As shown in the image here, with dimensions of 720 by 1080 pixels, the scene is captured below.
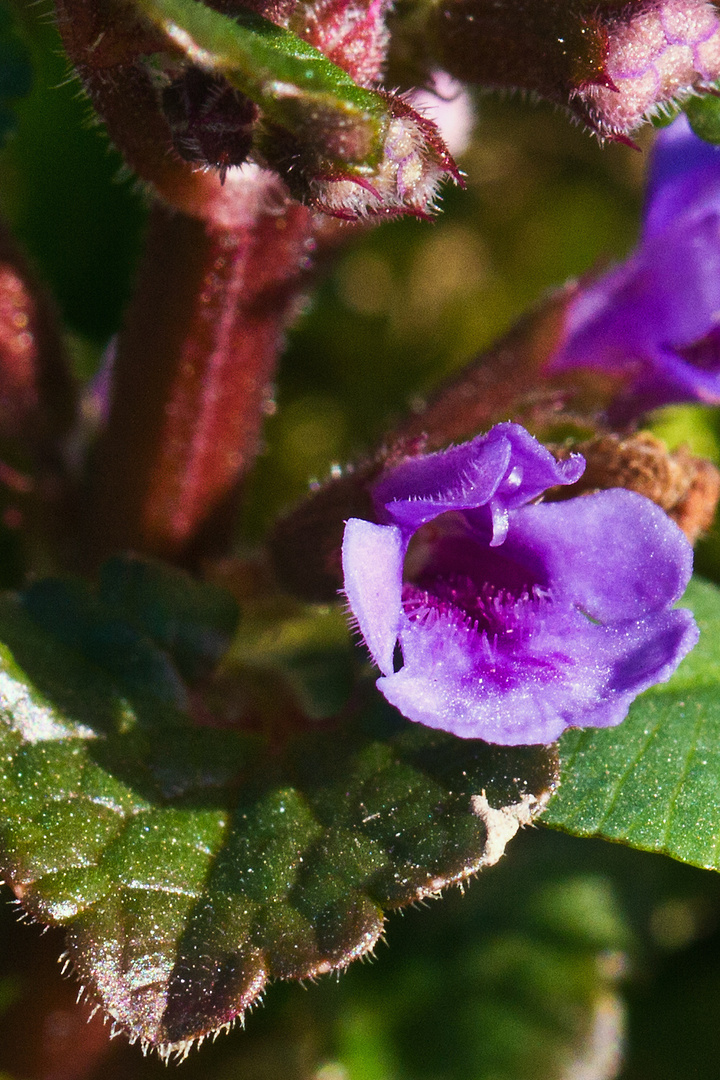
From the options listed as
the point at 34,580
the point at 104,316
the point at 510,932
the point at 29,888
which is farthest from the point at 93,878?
the point at 104,316

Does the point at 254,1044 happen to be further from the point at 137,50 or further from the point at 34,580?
the point at 137,50

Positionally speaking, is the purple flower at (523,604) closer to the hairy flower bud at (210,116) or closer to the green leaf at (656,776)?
the green leaf at (656,776)

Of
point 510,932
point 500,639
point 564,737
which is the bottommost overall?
point 510,932

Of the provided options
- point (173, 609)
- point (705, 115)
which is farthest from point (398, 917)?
point (705, 115)

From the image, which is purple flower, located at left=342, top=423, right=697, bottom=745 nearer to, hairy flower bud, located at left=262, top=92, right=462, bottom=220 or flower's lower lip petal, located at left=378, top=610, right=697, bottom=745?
flower's lower lip petal, located at left=378, top=610, right=697, bottom=745

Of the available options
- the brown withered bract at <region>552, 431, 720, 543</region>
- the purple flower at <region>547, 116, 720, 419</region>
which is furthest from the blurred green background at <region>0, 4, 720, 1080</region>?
the brown withered bract at <region>552, 431, 720, 543</region>

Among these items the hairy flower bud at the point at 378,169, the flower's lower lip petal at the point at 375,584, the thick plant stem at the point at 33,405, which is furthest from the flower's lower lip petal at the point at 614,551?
the thick plant stem at the point at 33,405
